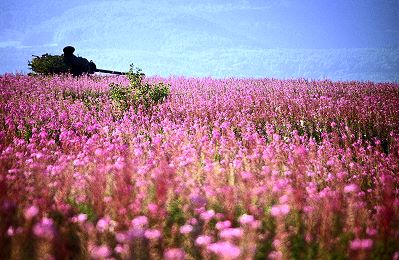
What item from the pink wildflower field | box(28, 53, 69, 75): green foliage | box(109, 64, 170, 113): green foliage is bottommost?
the pink wildflower field

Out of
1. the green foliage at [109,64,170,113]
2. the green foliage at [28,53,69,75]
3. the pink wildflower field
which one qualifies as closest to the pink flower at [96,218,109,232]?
the pink wildflower field

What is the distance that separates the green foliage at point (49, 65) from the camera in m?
20.3

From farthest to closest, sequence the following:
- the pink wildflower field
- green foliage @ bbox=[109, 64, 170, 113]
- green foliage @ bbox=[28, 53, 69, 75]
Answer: green foliage @ bbox=[28, 53, 69, 75] → green foliage @ bbox=[109, 64, 170, 113] → the pink wildflower field

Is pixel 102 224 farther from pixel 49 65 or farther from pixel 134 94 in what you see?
pixel 49 65

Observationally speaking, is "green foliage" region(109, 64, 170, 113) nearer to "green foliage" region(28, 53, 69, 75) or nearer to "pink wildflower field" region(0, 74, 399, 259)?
"pink wildflower field" region(0, 74, 399, 259)

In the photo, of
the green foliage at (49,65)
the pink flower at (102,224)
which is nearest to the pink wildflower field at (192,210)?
the pink flower at (102,224)

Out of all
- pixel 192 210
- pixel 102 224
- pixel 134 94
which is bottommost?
pixel 192 210

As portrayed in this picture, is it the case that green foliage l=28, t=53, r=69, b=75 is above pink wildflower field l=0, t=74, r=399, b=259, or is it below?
above

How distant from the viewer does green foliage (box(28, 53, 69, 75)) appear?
2033cm

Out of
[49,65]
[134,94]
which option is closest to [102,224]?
[134,94]

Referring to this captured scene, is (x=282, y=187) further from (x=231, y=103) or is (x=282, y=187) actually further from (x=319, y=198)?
(x=231, y=103)

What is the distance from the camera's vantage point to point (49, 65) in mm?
20266

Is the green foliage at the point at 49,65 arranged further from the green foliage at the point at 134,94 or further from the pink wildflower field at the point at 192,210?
the pink wildflower field at the point at 192,210

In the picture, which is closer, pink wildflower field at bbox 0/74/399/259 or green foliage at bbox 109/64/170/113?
pink wildflower field at bbox 0/74/399/259
